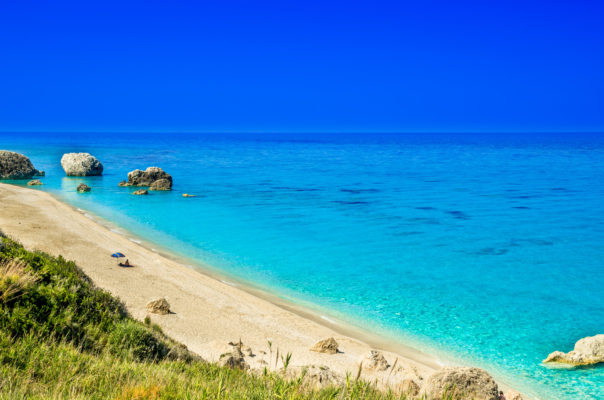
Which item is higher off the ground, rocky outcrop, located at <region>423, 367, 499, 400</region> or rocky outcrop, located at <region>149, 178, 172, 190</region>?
rocky outcrop, located at <region>149, 178, 172, 190</region>

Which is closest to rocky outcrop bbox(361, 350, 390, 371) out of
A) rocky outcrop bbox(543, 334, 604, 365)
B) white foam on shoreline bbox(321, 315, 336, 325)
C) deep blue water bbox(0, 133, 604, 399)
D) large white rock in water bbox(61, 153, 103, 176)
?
deep blue water bbox(0, 133, 604, 399)

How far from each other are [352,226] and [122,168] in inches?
1876

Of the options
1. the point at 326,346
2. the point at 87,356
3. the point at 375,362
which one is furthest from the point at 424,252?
the point at 87,356

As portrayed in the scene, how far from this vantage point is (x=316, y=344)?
12.5m

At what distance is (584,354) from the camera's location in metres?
12.2

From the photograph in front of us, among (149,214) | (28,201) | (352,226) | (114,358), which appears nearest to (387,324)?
(114,358)

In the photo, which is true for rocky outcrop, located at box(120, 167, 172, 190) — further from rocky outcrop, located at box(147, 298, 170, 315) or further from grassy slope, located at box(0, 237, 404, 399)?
grassy slope, located at box(0, 237, 404, 399)

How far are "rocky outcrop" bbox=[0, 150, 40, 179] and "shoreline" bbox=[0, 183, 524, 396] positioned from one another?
30378 mm

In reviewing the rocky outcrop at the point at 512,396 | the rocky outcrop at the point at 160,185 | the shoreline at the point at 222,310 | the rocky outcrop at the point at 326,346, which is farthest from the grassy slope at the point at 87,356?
the rocky outcrop at the point at 160,185

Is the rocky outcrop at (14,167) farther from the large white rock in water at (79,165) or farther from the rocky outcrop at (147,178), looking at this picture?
the rocky outcrop at (147,178)

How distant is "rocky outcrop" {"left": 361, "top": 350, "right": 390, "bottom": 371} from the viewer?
11.2m

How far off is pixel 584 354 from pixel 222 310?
399 inches

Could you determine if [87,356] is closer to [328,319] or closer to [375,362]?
[375,362]

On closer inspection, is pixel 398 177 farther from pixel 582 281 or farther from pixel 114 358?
pixel 114 358
